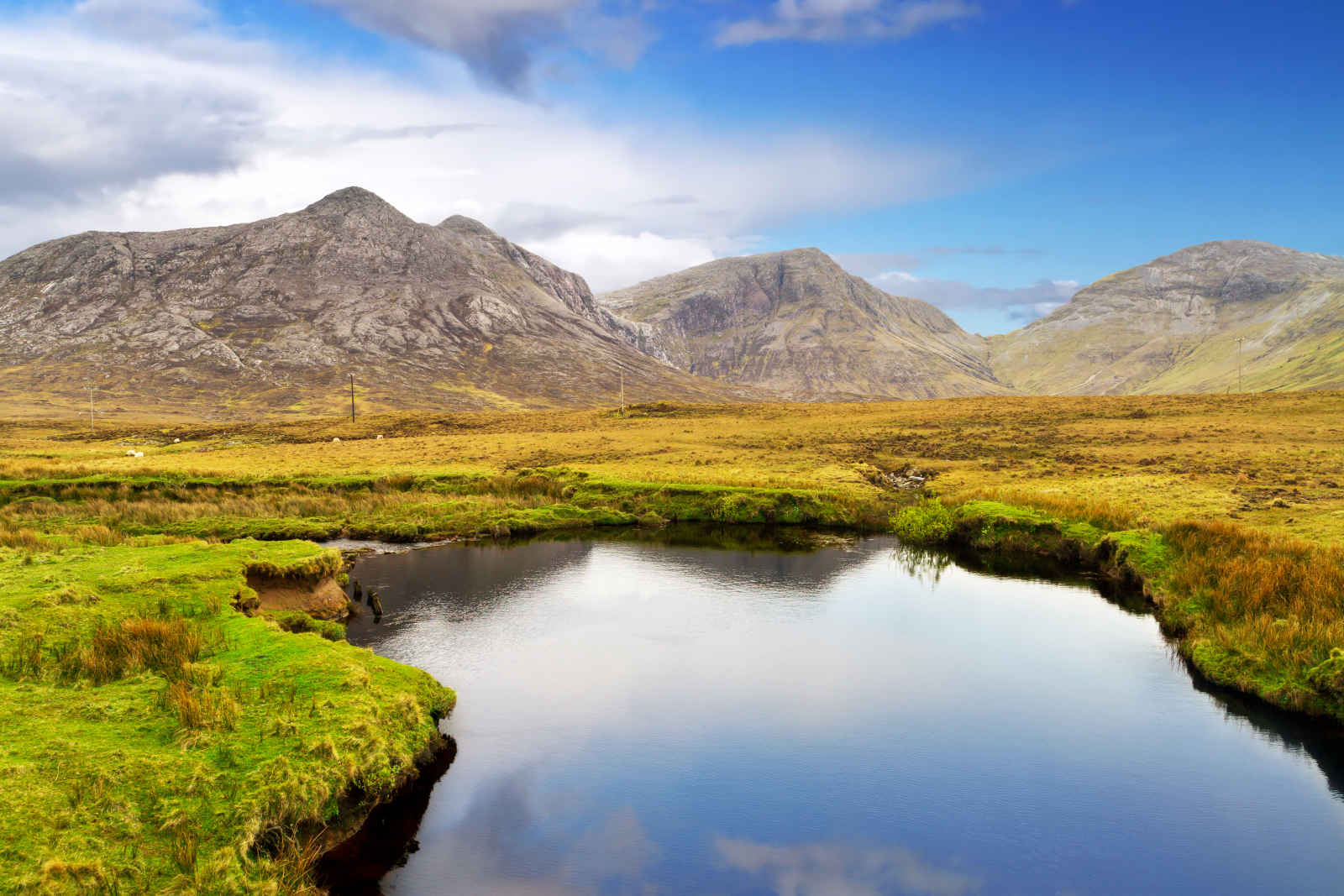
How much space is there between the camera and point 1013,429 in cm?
6788

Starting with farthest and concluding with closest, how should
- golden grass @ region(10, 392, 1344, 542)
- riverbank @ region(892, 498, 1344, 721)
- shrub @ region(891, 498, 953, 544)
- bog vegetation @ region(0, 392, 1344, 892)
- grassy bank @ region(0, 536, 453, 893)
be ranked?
golden grass @ region(10, 392, 1344, 542), shrub @ region(891, 498, 953, 544), riverbank @ region(892, 498, 1344, 721), bog vegetation @ region(0, 392, 1344, 892), grassy bank @ region(0, 536, 453, 893)

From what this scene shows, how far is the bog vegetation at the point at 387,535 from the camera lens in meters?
11.3

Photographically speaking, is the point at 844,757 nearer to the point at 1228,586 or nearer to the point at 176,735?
the point at 176,735

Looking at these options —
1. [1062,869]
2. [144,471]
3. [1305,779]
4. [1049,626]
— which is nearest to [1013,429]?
[1049,626]

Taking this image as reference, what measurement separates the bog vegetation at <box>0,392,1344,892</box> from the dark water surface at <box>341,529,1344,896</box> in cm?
205

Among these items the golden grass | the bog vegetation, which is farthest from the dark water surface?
the golden grass

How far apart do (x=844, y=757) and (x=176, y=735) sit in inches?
499

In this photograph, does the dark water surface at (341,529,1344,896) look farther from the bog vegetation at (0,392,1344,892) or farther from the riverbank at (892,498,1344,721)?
the bog vegetation at (0,392,1344,892)

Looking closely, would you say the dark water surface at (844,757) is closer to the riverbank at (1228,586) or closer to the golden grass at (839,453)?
the riverbank at (1228,586)

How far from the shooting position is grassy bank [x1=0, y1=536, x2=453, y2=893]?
9.92m

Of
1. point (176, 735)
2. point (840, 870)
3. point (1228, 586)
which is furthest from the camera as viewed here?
point (1228, 586)

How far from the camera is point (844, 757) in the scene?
653 inches

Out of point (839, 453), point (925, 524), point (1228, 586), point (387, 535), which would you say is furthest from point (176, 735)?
point (839, 453)

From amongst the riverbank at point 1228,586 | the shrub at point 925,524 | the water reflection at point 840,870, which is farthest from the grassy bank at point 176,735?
the shrub at point 925,524
